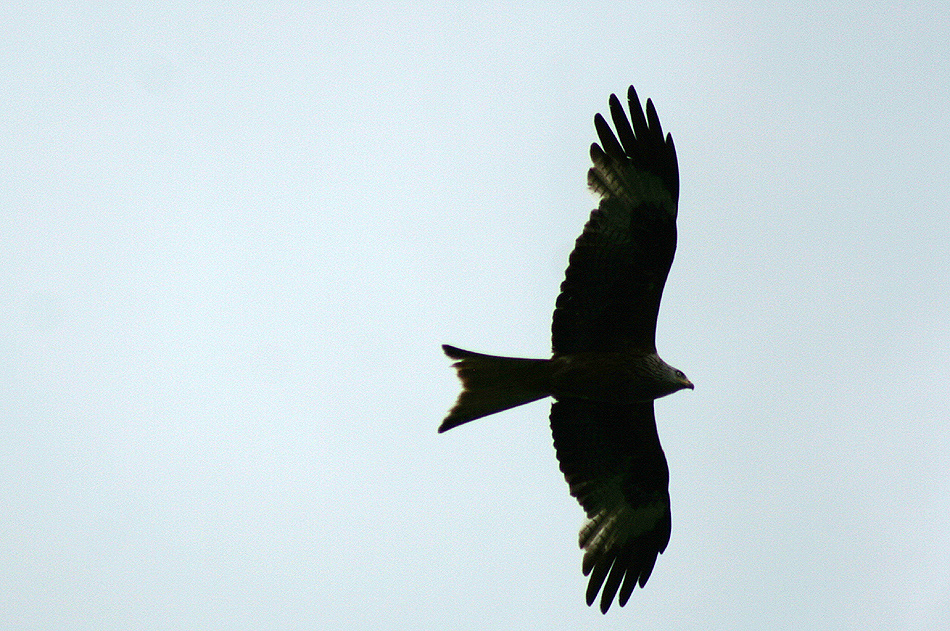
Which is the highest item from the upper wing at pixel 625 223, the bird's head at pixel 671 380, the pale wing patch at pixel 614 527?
the upper wing at pixel 625 223

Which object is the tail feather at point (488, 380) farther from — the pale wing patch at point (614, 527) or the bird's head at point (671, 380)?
the pale wing patch at point (614, 527)

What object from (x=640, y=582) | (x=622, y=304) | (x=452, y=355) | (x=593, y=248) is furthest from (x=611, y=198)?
(x=640, y=582)

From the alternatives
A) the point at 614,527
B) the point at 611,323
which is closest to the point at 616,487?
the point at 614,527

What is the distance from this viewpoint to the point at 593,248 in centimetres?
709

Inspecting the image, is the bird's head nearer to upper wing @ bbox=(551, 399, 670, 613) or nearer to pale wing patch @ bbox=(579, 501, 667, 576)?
upper wing @ bbox=(551, 399, 670, 613)

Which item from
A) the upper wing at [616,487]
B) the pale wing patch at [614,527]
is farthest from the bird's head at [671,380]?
the pale wing patch at [614,527]

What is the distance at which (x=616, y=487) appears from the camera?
7941 millimetres

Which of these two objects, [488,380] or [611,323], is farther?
[611,323]

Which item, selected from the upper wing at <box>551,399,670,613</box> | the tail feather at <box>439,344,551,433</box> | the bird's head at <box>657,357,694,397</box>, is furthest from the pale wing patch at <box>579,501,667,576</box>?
the tail feather at <box>439,344,551,433</box>

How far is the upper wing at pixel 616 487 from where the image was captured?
7.73m

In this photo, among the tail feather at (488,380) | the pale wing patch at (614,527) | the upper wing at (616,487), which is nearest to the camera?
the tail feather at (488,380)

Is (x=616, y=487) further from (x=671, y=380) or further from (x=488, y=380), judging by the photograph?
(x=488, y=380)

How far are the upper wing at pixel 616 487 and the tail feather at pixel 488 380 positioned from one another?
0.64 meters

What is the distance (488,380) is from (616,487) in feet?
6.12
